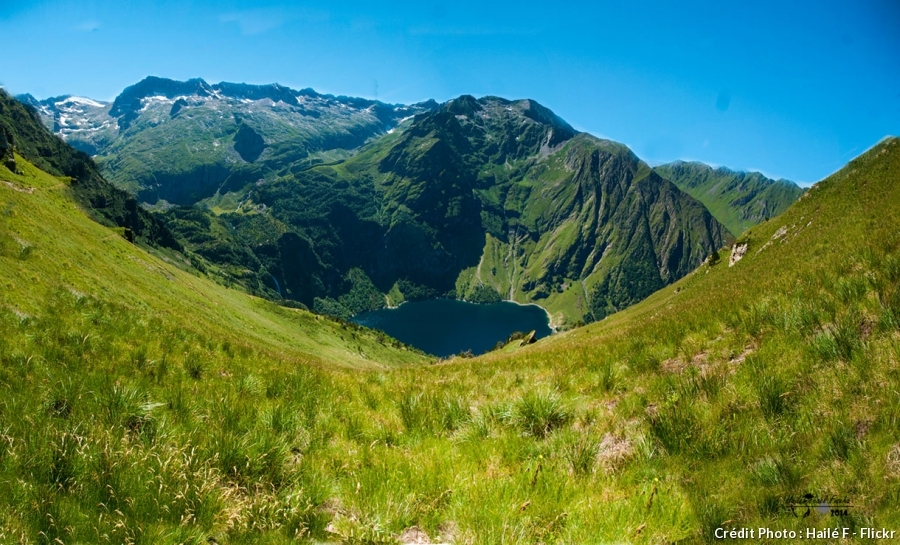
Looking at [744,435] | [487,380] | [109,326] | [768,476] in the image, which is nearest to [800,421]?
[744,435]

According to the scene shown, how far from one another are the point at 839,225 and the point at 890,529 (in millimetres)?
38096

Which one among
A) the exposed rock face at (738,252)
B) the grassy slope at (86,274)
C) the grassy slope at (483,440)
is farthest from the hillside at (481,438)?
the exposed rock face at (738,252)

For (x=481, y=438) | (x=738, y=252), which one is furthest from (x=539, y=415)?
(x=738, y=252)

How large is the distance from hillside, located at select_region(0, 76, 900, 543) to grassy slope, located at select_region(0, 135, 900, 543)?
0.03m

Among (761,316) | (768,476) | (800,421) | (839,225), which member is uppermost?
(839,225)

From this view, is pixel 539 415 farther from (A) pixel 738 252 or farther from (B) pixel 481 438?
(A) pixel 738 252

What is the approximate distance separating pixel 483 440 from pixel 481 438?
0.49 ft

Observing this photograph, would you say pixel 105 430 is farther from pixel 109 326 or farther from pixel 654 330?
pixel 654 330

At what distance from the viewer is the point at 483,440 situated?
20.5 feet

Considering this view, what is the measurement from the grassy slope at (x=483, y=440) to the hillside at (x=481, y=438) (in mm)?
27

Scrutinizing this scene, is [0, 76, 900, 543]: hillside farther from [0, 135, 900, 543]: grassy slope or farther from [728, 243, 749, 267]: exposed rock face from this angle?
[728, 243, 749, 267]: exposed rock face

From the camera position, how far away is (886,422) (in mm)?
4723

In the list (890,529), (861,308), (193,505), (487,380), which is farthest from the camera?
(487,380)

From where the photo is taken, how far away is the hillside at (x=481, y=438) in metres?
4.16
